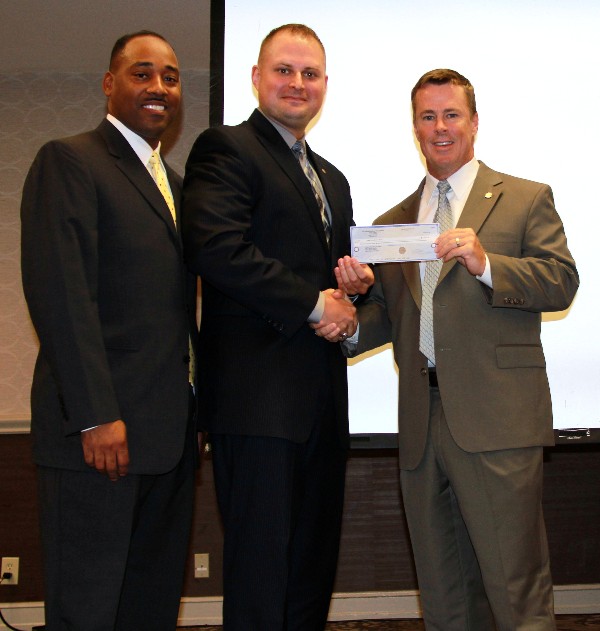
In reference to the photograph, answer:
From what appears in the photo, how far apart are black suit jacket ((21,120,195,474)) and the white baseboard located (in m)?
1.83

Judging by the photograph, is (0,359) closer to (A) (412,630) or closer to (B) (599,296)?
(A) (412,630)

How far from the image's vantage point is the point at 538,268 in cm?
212

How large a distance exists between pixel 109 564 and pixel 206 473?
5.50 ft

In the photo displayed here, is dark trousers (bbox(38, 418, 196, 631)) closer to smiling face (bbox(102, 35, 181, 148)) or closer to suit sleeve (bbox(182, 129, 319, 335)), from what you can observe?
suit sleeve (bbox(182, 129, 319, 335))

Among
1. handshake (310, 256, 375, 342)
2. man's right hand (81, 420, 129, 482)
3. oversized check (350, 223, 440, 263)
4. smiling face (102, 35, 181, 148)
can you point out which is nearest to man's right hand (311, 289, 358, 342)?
handshake (310, 256, 375, 342)

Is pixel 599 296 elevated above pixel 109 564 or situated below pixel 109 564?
above

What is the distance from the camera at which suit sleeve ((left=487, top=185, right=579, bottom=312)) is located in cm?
207

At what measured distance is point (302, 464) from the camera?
2.03m

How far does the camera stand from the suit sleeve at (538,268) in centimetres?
207

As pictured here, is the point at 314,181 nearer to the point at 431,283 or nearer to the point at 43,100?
the point at 431,283

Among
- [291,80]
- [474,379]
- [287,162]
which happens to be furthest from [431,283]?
[291,80]

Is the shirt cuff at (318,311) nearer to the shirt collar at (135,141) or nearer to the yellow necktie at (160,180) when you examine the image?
the yellow necktie at (160,180)

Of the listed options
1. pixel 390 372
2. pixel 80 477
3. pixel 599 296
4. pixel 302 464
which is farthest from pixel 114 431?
pixel 599 296

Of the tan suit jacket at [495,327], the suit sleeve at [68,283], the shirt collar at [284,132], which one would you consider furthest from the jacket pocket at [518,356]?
the suit sleeve at [68,283]
